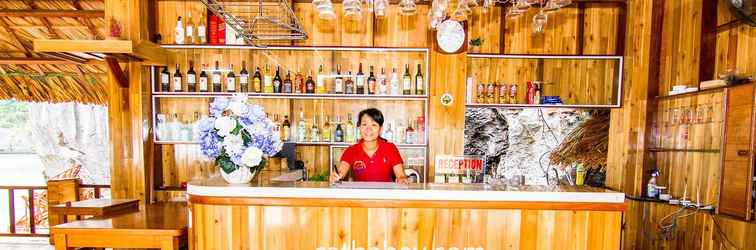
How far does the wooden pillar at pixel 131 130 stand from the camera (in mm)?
3355

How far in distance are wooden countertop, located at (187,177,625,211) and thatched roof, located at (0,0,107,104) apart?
10.4 ft

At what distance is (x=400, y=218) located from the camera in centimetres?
188

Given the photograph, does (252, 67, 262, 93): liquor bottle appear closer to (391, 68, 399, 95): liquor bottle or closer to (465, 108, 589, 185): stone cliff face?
(391, 68, 399, 95): liquor bottle

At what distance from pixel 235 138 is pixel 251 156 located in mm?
131

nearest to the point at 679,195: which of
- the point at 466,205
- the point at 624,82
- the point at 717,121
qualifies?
the point at 717,121

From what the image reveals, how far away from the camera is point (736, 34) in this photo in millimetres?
2564

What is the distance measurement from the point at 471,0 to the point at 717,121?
6.39ft

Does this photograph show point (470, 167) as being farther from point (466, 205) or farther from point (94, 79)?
point (94, 79)

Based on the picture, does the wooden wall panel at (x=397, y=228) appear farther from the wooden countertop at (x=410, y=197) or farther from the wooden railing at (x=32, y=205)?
the wooden railing at (x=32, y=205)

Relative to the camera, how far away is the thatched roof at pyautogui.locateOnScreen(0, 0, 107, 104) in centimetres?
371

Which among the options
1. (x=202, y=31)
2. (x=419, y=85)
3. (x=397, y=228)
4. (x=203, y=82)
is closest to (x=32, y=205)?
(x=203, y=82)

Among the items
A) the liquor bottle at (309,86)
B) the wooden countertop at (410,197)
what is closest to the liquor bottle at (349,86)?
the liquor bottle at (309,86)

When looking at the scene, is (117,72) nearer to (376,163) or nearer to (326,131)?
(326,131)

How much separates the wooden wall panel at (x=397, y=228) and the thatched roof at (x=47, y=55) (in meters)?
3.23
